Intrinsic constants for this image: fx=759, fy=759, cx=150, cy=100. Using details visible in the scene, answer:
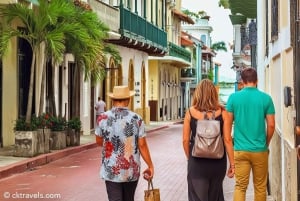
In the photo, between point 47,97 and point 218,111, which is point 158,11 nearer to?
point 47,97

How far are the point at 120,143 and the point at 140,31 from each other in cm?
3138

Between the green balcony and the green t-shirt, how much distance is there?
2501 centimetres

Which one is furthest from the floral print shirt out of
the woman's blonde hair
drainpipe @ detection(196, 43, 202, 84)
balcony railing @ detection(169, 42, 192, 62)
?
drainpipe @ detection(196, 43, 202, 84)

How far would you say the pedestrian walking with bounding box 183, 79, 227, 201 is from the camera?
7.67 metres

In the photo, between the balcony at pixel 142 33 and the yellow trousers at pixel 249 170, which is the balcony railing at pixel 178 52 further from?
the yellow trousers at pixel 249 170

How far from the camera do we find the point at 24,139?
18.6 meters

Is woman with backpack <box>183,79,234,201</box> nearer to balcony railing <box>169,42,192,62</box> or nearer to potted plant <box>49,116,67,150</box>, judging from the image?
potted plant <box>49,116,67,150</box>

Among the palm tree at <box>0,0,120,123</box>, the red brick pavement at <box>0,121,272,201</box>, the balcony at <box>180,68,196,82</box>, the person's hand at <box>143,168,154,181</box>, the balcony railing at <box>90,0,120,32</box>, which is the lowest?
the red brick pavement at <box>0,121,272,201</box>

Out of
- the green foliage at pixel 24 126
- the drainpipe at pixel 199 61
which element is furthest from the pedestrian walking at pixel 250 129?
the drainpipe at pixel 199 61

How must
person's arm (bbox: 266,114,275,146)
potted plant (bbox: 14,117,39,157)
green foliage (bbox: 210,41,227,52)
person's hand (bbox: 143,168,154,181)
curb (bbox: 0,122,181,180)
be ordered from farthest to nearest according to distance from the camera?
1. green foliage (bbox: 210,41,227,52)
2. potted plant (bbox: 14,117,39,157)
3. curb (bbox: 0,122,181,180)
4. person's arm (bbox: 266,114,275,146)
5. person's hand (bbox: 143,168,154,181)

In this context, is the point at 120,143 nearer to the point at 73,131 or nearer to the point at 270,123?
the point at 270,123

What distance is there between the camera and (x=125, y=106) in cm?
741

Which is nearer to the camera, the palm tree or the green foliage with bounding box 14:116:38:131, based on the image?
the green foliage with bounding box 14:116:38:131

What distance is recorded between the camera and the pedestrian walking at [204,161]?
7668 millimetres
